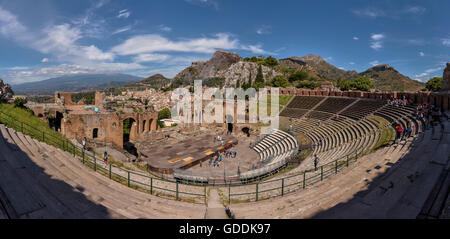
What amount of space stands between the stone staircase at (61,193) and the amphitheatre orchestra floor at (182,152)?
39.1 feet

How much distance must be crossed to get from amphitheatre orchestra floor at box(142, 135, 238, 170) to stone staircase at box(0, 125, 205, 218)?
11910 millimetres

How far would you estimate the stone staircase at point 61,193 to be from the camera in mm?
6578

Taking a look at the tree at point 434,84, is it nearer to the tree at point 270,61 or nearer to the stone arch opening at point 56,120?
the tree at point 270,61

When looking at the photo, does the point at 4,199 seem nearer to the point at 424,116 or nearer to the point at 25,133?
the point at 25,133

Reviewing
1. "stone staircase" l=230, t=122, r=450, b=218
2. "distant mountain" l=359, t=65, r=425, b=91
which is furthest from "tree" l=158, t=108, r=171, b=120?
"distant mountain" l=359, t=65, r=425, b=91

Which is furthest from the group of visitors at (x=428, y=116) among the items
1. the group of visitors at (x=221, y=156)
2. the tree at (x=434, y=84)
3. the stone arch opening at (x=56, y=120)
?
the tree at (x=434, y=84)

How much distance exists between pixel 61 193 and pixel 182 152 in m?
20.4

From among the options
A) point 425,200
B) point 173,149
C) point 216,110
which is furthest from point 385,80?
point 425,200

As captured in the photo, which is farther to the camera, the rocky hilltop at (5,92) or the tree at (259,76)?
the tree at (259,76)

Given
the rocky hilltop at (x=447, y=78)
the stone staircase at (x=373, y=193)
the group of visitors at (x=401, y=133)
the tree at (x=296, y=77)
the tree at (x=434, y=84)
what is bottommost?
the stone staircase at (x=373, y=193)

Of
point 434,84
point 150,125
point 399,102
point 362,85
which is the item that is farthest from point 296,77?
point 150,125
